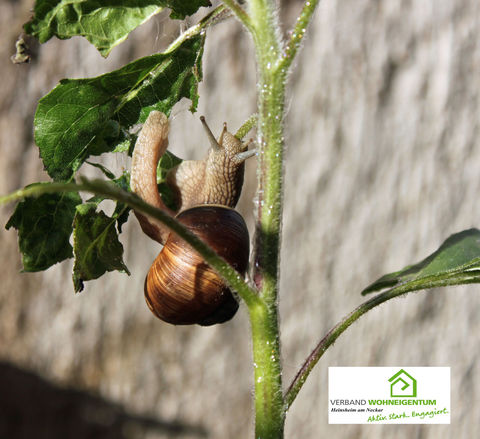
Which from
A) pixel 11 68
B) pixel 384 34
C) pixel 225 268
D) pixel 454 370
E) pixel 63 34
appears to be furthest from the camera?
pixel 454 370

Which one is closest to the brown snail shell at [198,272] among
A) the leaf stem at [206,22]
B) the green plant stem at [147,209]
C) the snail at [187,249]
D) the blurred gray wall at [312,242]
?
the snail at [187,249]

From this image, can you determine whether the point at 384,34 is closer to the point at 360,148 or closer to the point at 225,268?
the point at 360,148

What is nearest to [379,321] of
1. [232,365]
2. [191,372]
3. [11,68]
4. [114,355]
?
[232,365]

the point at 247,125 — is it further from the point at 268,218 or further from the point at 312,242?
the point at 312,242

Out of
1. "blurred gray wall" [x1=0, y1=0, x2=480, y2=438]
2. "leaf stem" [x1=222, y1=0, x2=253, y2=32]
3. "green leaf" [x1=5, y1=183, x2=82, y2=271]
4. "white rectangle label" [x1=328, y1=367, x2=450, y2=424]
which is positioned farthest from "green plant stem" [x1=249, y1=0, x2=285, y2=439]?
"blurred gray wall" [x1=0, y1=0, x2=480, y2=438]

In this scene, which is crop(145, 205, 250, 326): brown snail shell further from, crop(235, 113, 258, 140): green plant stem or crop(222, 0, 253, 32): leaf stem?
crop(222, 0, 253, 32): leaf stem

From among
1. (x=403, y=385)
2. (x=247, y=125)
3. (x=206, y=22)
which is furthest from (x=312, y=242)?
(x=206, y=22)
